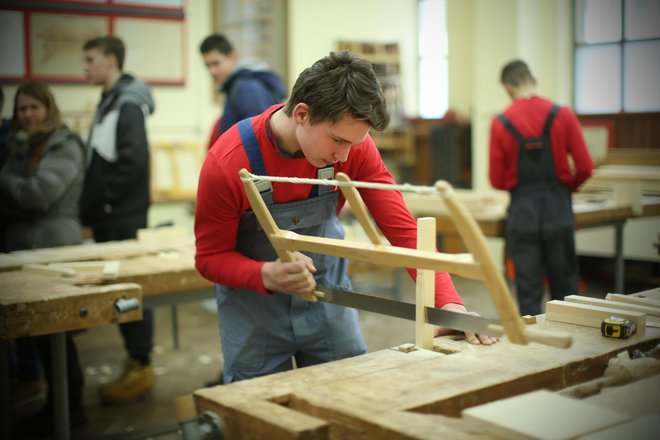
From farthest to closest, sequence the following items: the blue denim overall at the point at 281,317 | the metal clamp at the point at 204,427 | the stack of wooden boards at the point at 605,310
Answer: the blue denim overall at the point at 281,317, the stack of wooden boards at the point at 605,310, the metal clamp at the point at 204,427

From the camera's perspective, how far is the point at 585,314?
2145mm

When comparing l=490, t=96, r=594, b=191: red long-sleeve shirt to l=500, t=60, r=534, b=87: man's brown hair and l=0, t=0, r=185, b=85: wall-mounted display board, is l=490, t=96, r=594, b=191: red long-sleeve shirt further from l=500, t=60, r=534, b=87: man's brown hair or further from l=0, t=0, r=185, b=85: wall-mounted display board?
l=0, t=0, r=185, b=85: wall-mounted display board

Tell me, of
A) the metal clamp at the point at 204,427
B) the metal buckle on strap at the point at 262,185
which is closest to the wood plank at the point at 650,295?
the metal buckle on strap at the point at 262,185

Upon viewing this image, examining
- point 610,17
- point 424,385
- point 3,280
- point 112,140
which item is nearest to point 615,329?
point 424,385

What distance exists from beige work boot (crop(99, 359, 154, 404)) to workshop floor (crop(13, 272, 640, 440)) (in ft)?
0.16

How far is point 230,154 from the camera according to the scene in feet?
7.01

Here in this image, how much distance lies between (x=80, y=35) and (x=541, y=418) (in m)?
6.45

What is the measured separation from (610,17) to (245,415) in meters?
6.36

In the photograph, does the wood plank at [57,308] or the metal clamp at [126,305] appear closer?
the wood plank at [57,308]

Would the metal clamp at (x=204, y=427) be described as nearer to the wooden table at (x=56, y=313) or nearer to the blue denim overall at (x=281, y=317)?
the blue denim overall at (x=281, y=317)

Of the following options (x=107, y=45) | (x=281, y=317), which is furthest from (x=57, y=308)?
(x=107, y=45)

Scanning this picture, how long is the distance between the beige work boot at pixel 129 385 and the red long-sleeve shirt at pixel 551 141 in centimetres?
244

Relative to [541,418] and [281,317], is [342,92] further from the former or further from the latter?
[541,418]

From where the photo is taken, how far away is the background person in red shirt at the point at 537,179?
4.89 meters
